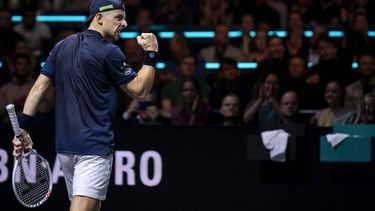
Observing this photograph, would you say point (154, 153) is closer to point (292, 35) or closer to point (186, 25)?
point (292, 35)

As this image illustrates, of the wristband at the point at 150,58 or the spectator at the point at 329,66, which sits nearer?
the wristband at the point at 150,58

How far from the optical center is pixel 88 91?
682cm

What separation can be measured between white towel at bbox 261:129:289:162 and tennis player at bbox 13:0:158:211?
3.29m

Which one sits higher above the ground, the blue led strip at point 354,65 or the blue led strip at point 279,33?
the blue led strip at point 279,33

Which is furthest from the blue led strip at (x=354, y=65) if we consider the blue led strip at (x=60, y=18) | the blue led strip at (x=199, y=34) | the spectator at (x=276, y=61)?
the blue led strip at (x=60, y=18)

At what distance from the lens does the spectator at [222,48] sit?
1348 cm

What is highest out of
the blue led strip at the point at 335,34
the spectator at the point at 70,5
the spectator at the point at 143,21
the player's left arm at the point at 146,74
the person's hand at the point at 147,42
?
the spectator at the point at 70,5

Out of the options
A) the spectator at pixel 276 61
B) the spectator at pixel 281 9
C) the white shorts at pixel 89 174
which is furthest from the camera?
the spectator at pixel 281 9

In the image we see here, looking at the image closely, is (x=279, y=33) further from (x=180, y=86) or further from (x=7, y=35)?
(x=7, y=35)

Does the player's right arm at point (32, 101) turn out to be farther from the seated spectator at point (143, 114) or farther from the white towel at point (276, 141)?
the seated spectator at point (143, 114)

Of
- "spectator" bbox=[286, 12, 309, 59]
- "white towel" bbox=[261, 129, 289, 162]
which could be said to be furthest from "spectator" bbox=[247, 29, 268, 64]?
"white towel" bbox=[261, 129, 289, 162]

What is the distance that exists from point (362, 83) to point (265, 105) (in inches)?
48.7

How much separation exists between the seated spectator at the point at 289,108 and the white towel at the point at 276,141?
2.15 ft

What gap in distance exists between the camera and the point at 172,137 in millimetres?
10281
